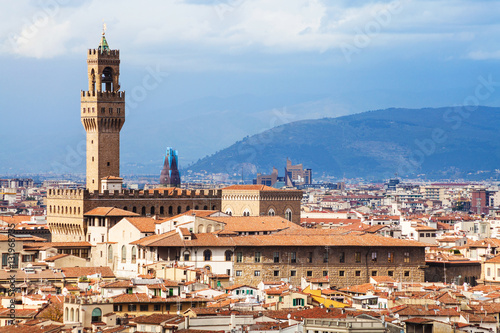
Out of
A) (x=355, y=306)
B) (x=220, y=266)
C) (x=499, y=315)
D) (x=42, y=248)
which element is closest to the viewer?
(x=499, y=315)

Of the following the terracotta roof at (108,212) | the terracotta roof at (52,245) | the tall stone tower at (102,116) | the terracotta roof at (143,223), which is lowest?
the terracotta roof at (52,245)

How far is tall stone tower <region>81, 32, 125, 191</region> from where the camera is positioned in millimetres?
84375

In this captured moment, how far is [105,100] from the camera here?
280ft

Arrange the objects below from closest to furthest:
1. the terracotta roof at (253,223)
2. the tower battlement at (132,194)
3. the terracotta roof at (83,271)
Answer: the terracotta roof at (83,271) → the terracotta roof at (253,223) → the tower battlement at (132,194)

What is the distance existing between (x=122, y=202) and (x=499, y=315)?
41.3 meters

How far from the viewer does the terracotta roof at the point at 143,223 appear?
221 feet

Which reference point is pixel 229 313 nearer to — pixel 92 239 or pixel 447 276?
pixel 447 276

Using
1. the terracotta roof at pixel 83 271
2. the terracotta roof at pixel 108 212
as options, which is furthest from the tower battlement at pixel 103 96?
the terracotta roof at pixel 83 271

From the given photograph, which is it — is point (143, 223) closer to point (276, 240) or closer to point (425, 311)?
point (276, 240)

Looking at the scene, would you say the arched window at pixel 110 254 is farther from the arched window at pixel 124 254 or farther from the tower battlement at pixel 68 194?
the tower battlement at pixel 68 194

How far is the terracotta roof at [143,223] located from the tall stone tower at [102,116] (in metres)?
14.2

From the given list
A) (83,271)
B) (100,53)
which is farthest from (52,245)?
(100,53)

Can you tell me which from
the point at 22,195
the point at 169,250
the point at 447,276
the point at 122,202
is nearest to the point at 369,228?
the point at 122,202

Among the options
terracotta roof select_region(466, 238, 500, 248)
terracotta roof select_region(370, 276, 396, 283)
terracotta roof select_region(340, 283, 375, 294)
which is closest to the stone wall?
terracotta roof select_region(370, 276, 396, 283)
